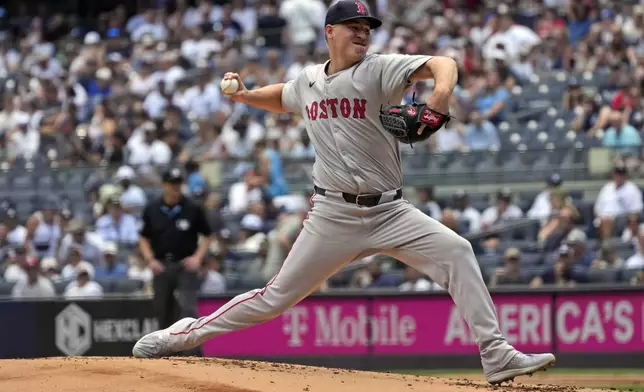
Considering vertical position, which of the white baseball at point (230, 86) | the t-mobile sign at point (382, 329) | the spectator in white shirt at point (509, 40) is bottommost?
the t-mobile sign at point (382, 329)

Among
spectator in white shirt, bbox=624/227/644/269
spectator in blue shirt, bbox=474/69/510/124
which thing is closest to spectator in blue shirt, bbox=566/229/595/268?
spectator in white shirt, bbox=624/227/644/269

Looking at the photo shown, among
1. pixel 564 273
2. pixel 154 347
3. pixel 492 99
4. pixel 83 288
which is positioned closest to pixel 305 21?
pixel 492 99

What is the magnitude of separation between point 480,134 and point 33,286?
5687 mm

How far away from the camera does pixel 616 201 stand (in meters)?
13.1

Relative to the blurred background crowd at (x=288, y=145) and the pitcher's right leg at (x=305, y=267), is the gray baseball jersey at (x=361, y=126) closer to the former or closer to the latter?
the pitcher's right leg at (x=305, y=267)

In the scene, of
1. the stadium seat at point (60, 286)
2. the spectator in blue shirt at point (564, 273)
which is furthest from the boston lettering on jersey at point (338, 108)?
the stadium seat at point (60, 286)

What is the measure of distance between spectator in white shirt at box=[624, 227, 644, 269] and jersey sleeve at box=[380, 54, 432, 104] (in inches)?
263

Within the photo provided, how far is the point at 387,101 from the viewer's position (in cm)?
650

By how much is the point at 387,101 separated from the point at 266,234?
7863 mm

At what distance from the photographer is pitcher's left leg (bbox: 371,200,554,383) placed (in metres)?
6.43

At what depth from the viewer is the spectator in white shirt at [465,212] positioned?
44.6ft

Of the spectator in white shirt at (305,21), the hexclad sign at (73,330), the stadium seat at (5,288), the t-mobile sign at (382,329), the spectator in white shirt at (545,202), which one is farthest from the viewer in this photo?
the spectator in white shirt at (305,21)

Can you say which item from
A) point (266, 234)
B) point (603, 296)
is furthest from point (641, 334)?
point (266, 234)

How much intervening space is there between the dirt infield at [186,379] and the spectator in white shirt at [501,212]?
6595mm
